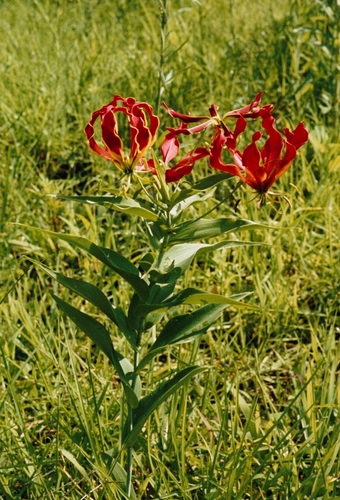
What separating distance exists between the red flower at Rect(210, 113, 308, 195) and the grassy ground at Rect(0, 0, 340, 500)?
73 millimetres

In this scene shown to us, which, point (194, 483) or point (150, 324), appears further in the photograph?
point (194, 483)

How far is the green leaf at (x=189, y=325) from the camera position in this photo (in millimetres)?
1001

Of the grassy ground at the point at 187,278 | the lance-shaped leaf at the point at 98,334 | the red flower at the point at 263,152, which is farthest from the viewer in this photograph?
the grassy ground at the point at 187,278

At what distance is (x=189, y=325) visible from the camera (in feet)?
3.29

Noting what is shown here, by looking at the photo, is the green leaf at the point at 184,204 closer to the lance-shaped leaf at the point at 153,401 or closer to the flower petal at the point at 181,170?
the flower petal at the point at 181,170

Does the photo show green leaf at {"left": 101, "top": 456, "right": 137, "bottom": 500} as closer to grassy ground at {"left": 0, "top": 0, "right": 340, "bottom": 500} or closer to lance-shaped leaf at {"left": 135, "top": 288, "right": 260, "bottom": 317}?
grassy ground at {"left": 0, "top": 0, "right": 340, "bottom": 500}

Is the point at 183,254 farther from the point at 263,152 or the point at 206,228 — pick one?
the point at 263,152

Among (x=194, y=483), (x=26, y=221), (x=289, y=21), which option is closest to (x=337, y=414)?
(x=194, y=483)

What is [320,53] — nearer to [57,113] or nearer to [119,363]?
[57,113]

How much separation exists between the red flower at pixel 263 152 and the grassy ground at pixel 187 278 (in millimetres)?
73

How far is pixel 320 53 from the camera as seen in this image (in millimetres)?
2400

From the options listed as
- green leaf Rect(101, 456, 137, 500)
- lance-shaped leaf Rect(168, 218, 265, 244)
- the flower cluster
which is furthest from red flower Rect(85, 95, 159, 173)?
green leaf Rect(101, 456, 137, 500)

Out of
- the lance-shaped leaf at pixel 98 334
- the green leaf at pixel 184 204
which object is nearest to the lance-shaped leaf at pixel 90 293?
the lance-shaped leaf at pixel 98 334

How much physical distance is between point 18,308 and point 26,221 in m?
0.40
